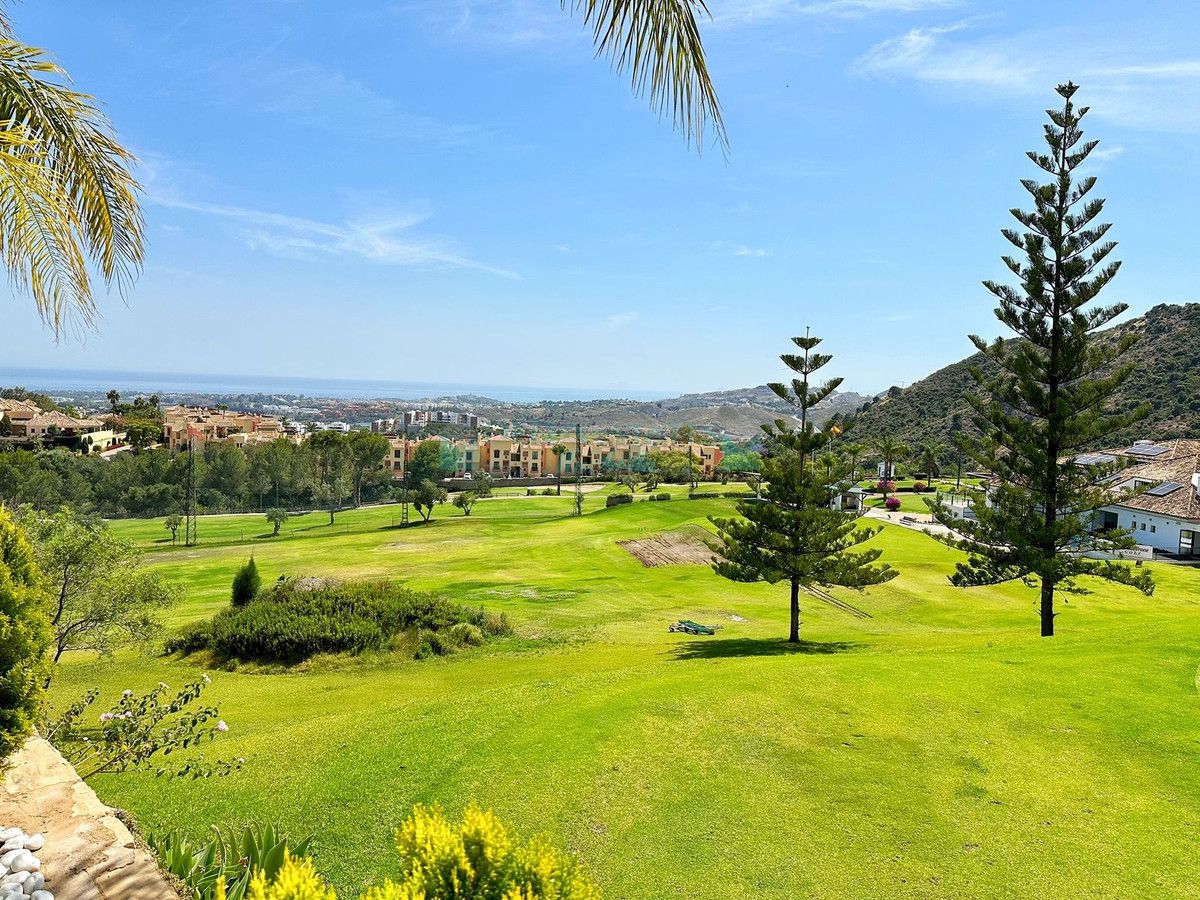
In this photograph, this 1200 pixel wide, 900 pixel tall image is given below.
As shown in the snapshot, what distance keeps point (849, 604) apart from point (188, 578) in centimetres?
2510

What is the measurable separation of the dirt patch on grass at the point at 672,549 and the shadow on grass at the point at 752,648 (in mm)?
14517

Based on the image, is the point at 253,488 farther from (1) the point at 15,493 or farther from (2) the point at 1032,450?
(2) the point at 1032,450

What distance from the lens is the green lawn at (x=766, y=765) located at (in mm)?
5410

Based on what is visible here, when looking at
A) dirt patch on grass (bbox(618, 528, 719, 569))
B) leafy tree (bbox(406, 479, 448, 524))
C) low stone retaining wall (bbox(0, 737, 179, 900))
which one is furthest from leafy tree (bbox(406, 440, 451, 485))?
low stone retaining wall (bbox(0, 737, 179, 900))

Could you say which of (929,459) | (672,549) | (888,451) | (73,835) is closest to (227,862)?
(73,835)

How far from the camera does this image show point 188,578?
3016 centimetres

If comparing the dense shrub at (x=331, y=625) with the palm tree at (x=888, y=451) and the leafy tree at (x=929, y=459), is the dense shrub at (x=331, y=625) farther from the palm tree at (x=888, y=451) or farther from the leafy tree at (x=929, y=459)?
the leafy tree at (x=929, y=459)

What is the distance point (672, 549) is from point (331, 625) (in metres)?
20.4

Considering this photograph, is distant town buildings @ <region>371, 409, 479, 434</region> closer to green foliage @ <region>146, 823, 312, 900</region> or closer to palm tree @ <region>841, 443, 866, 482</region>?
palm tree @ <region>841, 443, 866, 482</region>

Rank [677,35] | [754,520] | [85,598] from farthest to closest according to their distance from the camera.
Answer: [754,520]
[85,598]
[677,35]

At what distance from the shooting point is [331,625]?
15.8 metres

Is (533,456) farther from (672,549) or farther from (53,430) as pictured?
(672,549)

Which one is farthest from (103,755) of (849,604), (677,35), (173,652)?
(849,604)

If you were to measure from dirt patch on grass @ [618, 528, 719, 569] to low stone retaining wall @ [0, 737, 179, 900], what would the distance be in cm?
2743
